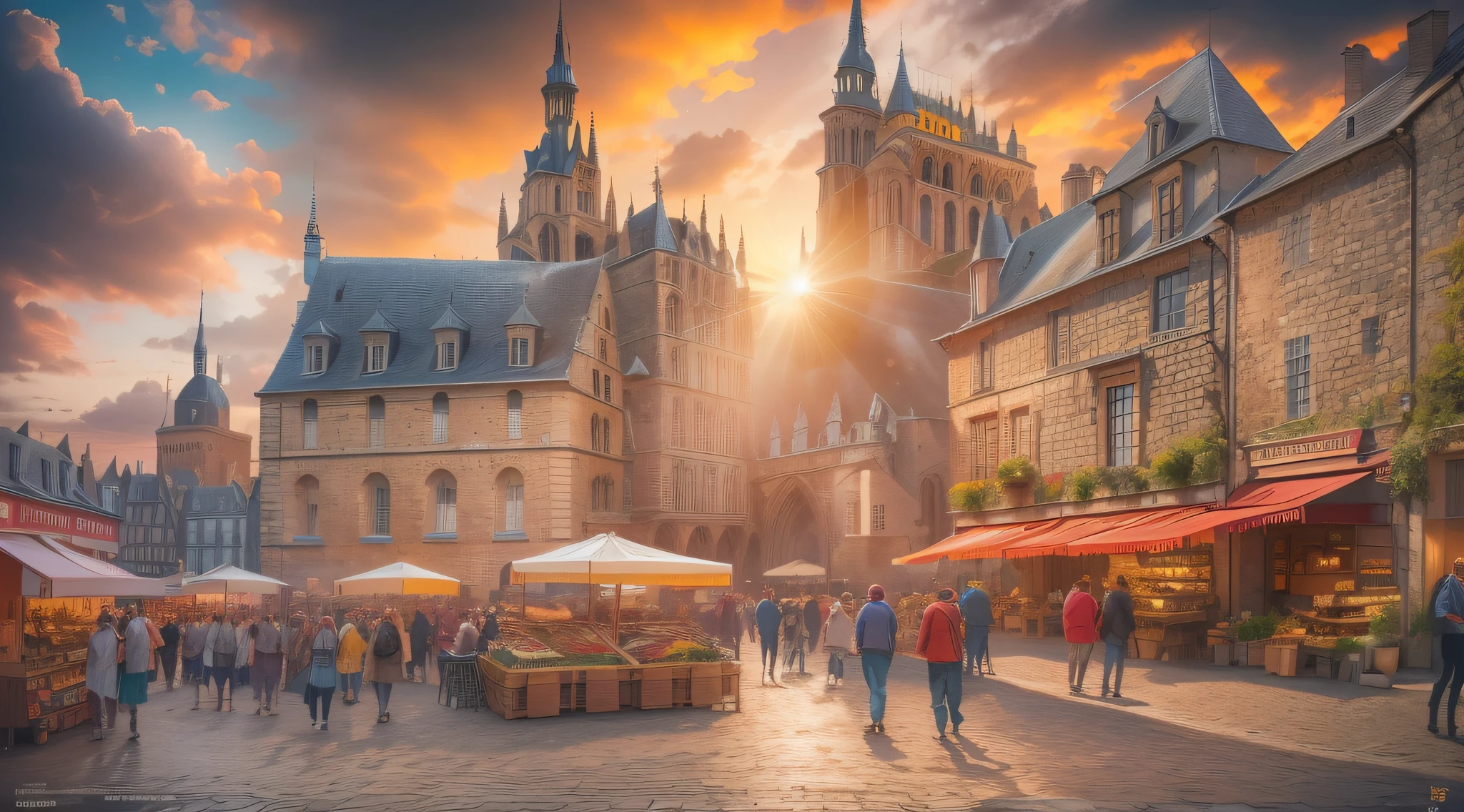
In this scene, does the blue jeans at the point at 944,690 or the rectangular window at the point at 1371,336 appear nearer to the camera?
the blue jeans at the point at 944,690

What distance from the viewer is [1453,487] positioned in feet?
48.3

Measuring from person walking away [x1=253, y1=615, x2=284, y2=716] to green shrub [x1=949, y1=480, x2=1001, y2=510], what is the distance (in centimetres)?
1773

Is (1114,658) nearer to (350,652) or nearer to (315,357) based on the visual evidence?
(350,652)

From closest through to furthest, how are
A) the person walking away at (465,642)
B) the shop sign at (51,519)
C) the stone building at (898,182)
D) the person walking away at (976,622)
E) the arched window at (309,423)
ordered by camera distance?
the person walking away at (465,642), the person walking away at (976,622), the shop sign at (51,519), the arched window at (309,423), the stone building at (898,182)

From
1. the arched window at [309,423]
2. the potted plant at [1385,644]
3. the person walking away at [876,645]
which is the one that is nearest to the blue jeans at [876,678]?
the person walking away at [876,645]

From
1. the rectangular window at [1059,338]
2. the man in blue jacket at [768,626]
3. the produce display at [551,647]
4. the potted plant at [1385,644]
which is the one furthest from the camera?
the rectangular window at [1059,338]

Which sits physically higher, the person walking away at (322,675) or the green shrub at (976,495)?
the green shrub at (976,495)

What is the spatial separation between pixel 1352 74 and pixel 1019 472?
11.0 meters

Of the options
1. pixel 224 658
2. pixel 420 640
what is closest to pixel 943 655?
pixel 224 658

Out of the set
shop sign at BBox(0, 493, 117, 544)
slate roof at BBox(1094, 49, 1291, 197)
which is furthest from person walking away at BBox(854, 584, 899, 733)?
slate roof at BBox(1094, 49, 1291, 197)

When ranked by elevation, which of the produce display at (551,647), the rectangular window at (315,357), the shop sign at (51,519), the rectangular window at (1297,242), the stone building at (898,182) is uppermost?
the stone building at (898,182)

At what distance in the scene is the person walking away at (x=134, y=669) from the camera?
14.0m

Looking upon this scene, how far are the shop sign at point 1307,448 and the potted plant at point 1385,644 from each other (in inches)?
109

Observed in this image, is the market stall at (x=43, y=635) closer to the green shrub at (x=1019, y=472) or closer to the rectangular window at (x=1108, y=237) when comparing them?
the green shrub at (x=1019, y=472)
